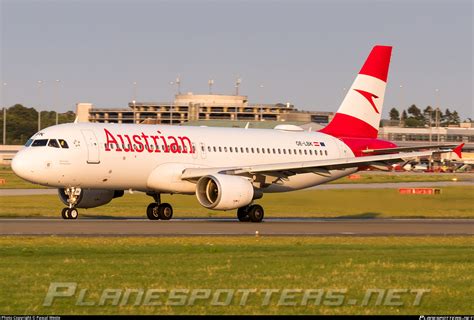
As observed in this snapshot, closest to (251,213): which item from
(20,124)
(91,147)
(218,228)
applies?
(218,228)

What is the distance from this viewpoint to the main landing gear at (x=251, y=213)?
43500 mm

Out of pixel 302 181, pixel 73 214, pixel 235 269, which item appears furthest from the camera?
pixel 302 181

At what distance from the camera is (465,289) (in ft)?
63.6

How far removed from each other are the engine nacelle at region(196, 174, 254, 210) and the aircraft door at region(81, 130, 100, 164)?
171 inches

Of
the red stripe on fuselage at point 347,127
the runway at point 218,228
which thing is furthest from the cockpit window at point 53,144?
the red stripe on fuselage at point 347,127

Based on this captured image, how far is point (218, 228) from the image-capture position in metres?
37.4

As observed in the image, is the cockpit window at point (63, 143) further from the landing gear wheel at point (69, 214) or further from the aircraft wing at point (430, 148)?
the aircraft wing at point (430, 148)

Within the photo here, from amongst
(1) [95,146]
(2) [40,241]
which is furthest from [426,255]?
(1) [95,146]

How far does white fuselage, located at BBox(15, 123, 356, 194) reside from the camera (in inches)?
1592

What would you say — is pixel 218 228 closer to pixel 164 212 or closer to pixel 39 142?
pixel 164 212

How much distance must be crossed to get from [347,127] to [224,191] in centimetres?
1341

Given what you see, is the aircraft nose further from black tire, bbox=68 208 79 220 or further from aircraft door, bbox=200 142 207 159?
aircraft door, bbox=200 142 207 159

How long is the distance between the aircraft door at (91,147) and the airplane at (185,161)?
0.13ft

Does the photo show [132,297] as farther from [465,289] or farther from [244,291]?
[465,289]
